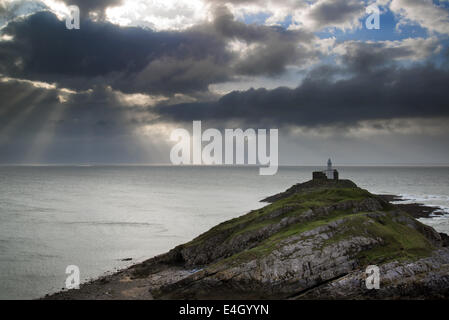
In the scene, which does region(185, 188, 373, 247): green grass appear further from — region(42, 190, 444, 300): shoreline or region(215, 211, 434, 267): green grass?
region(42, 190, 444, 300): shoreline

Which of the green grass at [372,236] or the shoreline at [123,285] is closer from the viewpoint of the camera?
the green grass at [372,236]

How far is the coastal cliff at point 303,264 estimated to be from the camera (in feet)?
99.7

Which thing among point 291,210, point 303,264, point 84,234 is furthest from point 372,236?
point 84,234

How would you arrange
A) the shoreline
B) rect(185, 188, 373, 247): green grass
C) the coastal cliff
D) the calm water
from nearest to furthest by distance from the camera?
the coastal cliff → the shoreline → rect(185, 188, 373, 247): green grass → the calm water

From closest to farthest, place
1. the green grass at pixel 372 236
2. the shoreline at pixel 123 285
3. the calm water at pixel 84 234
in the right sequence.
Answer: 1. the green grass at pixel 372 236
2. the shoreline at pixel 123 285
3. the calm water at pixel 84 234

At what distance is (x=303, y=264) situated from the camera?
3338 centimetres

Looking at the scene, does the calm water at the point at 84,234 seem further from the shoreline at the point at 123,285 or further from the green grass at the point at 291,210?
the green grass at the point at 291,210

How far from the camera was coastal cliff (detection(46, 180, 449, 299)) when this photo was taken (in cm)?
3039

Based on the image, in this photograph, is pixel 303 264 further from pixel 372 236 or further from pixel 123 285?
pixel 123 285

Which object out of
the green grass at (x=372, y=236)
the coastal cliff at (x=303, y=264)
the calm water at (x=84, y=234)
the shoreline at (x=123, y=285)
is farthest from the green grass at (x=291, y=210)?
the calm water at (x=84, y=234)

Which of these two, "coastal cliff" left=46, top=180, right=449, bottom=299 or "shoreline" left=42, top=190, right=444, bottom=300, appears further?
"shoreline" left=42, top=190, right=444, bottom=300

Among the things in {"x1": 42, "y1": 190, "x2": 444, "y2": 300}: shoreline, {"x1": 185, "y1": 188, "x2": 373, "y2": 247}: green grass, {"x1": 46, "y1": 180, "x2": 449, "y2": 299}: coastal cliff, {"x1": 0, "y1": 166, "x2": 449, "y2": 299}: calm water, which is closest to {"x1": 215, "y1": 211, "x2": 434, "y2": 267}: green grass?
{"x1": 46, "y1": 180, "x2": 449, "y2": 299}: coastal cliff

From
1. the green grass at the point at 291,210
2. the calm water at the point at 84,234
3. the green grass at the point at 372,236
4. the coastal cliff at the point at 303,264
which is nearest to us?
the coastal cliff at the point at 303,264
